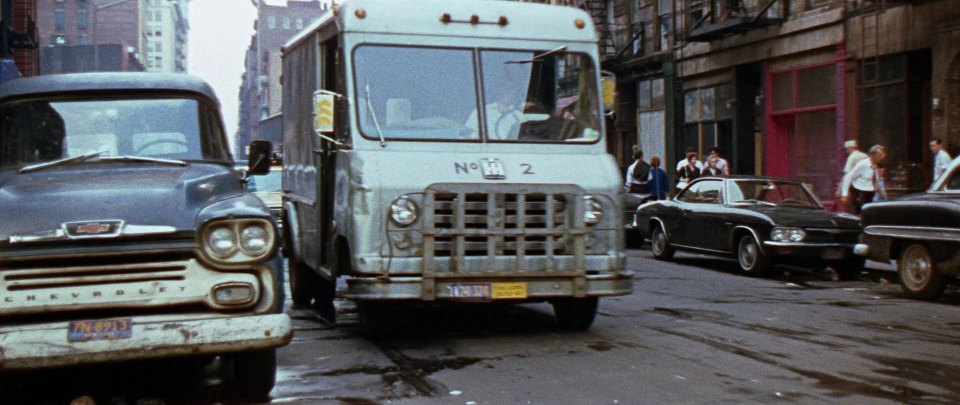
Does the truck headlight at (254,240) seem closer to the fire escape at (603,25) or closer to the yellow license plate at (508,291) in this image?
the yellow license plate at (508,291)

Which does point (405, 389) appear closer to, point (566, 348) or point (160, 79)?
point (566, 348)

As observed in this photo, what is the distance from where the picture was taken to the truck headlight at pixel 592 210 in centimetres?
895

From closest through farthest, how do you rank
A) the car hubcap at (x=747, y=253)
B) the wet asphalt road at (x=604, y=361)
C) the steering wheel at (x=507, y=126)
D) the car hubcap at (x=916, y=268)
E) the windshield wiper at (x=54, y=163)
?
the wet asphalt road at (x=604, y=361), the windshield wiper at (x=54, y=163), the steering wheel at (x=507, y=126), the car hubcap at (x=916, y=268), the car hubcap at (x=747, y=253)

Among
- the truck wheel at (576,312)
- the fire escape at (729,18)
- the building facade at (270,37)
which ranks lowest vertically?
the truck wheel at (576,312)

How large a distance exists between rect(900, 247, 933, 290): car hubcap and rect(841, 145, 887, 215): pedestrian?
6.00m

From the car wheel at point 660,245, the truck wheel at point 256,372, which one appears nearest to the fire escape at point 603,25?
the car wheel at point 660,245

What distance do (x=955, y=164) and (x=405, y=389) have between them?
787 centimetres

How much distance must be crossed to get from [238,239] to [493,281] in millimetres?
2791

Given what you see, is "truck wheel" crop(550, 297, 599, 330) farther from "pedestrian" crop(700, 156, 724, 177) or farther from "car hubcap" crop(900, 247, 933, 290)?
"pedestrian" crop(700, 156, 724, 177)

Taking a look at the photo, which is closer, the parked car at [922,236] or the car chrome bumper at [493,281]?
the car chrome bumper at [493,281]

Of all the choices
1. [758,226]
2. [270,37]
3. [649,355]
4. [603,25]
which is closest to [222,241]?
[649,355]

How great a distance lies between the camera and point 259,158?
8.18 m

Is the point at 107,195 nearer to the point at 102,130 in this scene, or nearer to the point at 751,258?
the point at 102,130

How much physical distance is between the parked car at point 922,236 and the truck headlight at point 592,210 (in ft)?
16.0
